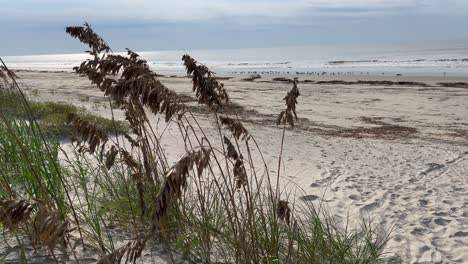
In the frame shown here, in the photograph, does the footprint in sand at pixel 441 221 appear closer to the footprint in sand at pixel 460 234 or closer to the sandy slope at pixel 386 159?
the sandy slope at pixel 386 159

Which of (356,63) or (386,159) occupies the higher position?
(356,63)

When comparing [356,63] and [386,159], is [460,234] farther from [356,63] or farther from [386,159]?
[356,63]

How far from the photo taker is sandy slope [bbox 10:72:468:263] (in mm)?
4926

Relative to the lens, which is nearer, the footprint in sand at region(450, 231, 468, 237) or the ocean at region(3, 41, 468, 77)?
the footprint in sand at region(450, 231, 468, 237)

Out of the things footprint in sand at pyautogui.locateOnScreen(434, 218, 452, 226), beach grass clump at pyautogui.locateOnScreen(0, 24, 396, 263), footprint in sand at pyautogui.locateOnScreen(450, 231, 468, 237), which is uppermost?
beach grass clump at pyautogui.locateOnScreen(0, 24, 396, 263)

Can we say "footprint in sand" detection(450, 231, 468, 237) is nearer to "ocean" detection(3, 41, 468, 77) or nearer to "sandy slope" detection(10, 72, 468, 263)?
"sandy slope" detection(10, 72, 468, 263)

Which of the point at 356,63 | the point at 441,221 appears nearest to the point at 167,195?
the point at 441,221

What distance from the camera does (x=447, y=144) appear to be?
941 centimetres

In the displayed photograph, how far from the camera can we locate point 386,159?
26.6 ft

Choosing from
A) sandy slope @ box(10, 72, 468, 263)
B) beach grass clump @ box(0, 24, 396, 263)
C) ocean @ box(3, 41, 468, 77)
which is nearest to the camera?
beach grass clump @ box(0, 24, 396, 263)

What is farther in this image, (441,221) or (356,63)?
(356,63)

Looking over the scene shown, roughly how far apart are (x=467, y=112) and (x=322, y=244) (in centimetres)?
1182

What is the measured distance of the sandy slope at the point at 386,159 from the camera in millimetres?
4926

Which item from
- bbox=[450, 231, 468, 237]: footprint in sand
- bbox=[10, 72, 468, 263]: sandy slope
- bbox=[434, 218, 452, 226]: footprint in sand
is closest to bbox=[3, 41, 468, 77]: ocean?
bbox=[10, 72, 468, 263]: sandy slope
